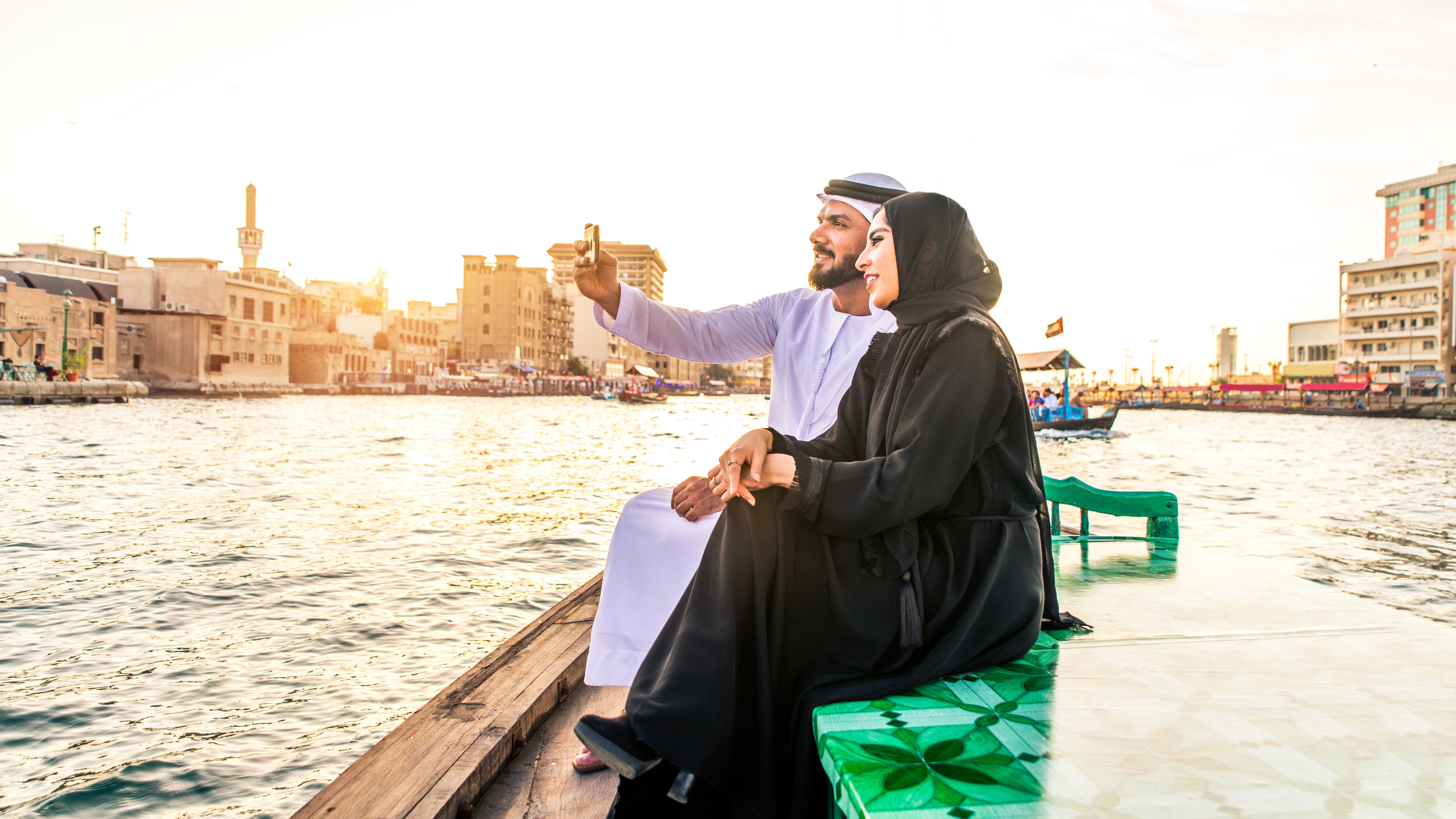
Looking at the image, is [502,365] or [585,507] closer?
[585,507]

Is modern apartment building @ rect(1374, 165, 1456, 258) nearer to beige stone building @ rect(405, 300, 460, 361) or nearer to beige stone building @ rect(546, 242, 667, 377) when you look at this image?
beige stone building @ rect(546, 242, 667, 377)

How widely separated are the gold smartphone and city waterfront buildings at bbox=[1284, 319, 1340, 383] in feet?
289

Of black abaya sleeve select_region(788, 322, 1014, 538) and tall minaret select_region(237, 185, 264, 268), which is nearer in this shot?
black abaya sleeve select_region(788, 322, 1014, 538)

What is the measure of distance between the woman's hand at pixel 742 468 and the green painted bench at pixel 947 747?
0.44 meters

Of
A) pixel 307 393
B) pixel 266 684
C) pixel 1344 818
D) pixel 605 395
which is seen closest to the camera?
pixel 1344 818

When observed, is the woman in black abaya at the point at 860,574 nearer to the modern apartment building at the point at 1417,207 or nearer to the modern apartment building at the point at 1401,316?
the modern apartment building at the point at 1401,316

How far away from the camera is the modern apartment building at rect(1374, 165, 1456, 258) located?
270 feet

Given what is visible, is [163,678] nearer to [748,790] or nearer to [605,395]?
[748,790]

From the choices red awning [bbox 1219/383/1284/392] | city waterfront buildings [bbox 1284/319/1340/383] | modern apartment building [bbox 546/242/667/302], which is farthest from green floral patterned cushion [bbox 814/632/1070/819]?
modern apartment building [bbox 546/242/667/302]

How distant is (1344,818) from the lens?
3.76 ft

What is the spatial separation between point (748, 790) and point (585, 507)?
11258 mm

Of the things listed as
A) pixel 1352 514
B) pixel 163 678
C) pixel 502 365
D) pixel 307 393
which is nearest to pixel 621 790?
pixel 163 678

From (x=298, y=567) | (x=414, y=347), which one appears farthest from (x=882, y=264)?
(x=414, y=347)

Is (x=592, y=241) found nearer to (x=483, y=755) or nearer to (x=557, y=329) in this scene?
(x=483, y=755)
